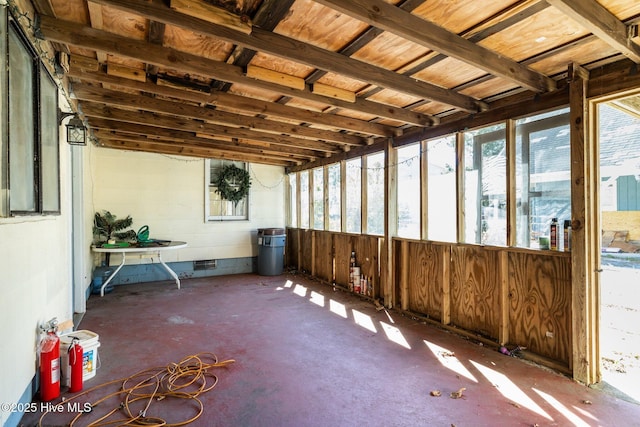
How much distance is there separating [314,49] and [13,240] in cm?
224

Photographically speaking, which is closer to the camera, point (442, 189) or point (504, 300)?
point (504, 300)

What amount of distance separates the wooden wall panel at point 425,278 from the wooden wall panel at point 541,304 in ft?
2.81

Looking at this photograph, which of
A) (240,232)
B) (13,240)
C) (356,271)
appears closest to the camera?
(13,240)

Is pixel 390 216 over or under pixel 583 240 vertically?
over

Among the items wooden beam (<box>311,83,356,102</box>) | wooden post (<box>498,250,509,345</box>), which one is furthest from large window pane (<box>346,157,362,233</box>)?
wooden post (<box>498,250,509,345</box>)

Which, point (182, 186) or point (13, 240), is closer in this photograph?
point (13, 240)

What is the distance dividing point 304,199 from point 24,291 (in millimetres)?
5475

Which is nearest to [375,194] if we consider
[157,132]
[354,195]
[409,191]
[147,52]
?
[354,195]

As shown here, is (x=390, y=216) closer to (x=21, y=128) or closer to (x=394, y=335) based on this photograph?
(x=394, y=335)

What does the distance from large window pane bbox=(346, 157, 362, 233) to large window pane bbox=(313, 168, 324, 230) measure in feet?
2.84

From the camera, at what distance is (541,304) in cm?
297

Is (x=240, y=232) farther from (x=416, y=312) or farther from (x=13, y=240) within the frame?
(x=13, y=240)

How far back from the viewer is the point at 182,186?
21.3 ft

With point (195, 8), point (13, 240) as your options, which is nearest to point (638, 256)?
point (195, 8)
